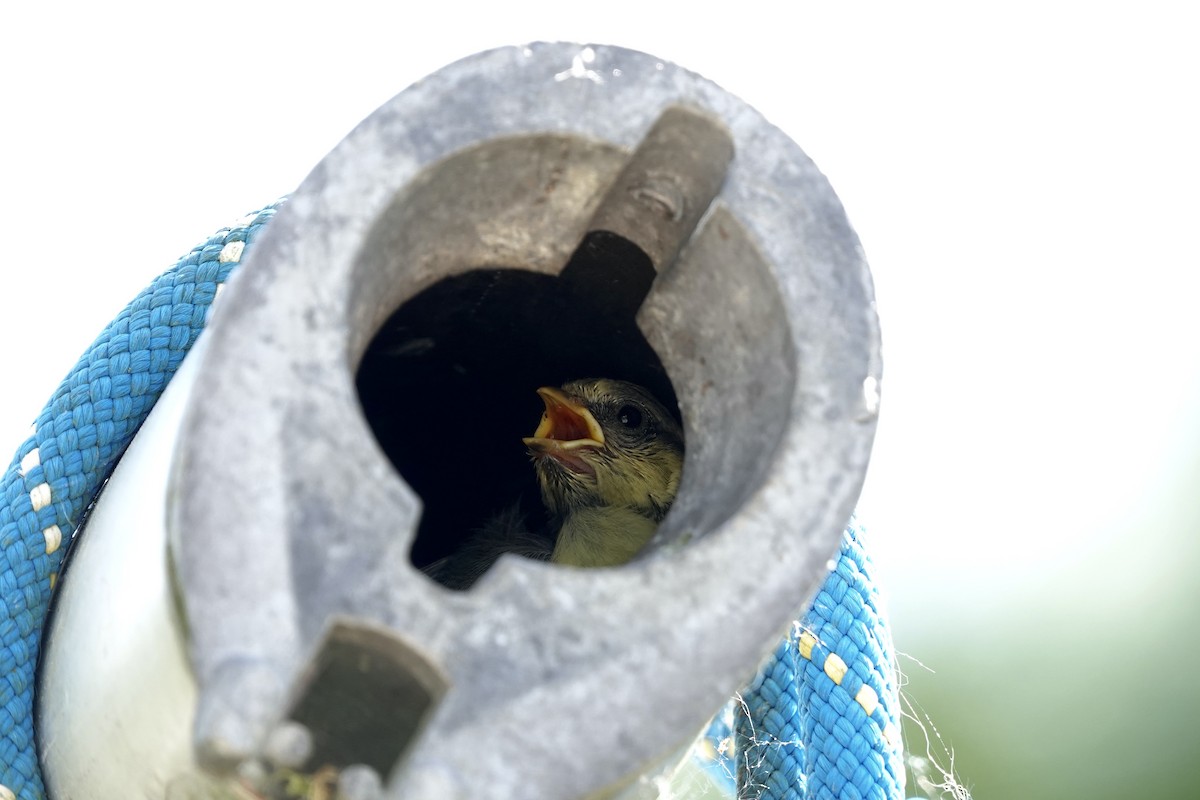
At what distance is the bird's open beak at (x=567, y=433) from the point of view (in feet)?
8.68

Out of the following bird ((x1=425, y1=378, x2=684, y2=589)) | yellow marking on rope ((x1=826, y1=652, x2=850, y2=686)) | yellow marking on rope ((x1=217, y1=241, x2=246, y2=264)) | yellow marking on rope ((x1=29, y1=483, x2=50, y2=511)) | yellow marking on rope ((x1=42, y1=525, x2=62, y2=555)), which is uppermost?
yellow marking on rope ((x1=217, y1=241, x2=246, y2=264))

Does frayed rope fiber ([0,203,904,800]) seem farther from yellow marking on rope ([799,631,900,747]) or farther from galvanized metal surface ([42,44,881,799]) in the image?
galvanized metal surface ([42,44,881,799])

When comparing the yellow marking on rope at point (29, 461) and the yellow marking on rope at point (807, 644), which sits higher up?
the yellow marking on rope at point (807, 644)

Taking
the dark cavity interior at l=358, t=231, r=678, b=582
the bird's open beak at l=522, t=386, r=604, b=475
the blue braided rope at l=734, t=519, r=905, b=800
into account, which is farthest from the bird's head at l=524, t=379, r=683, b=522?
the blue braided rope at l=734, t=519, r=905, b=800

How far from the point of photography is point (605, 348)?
1.69m

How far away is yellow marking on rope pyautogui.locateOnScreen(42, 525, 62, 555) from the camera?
1.64m

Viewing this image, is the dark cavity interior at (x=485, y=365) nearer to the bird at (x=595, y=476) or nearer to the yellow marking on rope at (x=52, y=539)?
the bird at (x=595, y=476)

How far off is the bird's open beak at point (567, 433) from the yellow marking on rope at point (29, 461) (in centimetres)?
90

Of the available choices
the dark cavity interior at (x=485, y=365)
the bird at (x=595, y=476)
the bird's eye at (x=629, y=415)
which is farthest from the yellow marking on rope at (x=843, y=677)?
the bird's eye at (x=629, y=415)

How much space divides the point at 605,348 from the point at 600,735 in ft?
2.29

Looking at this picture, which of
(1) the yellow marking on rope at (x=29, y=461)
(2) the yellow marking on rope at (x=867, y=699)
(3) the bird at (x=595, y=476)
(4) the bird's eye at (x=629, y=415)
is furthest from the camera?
(4) the bird's eye at (x=629, y=415)

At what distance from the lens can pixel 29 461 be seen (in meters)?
1.76

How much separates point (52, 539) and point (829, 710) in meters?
0.90

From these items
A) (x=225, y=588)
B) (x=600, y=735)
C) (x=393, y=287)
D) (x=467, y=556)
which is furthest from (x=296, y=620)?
(x=467, y=556)
